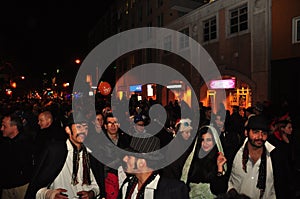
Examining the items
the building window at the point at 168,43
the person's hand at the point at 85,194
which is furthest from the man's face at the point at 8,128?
the building window at the point at 168,43

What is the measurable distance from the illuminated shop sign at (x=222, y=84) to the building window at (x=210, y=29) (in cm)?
368

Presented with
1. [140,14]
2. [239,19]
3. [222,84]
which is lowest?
[222,84]

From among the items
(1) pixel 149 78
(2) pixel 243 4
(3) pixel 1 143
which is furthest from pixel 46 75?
(3) pixel 1 143

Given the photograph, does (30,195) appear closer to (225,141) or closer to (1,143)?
(1,143)

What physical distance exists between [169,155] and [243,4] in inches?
593

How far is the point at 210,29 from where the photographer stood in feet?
66.0

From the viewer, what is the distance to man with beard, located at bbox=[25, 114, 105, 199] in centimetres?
333

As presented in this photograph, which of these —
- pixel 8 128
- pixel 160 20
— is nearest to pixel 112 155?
pixel 8 128

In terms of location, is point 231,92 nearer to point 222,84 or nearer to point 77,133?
point 222,84

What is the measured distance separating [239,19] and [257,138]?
15.4m

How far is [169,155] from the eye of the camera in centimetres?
450

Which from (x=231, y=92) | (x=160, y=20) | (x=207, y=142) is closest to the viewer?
(x=207, y=142)

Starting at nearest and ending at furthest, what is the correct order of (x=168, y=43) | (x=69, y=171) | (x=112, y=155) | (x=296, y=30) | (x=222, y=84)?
(x=69, y=171)
(x=112, y=155)
(x=296, y=30)
(x=222, y=84)
(x=168, y=43)

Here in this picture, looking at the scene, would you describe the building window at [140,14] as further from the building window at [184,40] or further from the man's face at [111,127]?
the man's face at [111,127]
